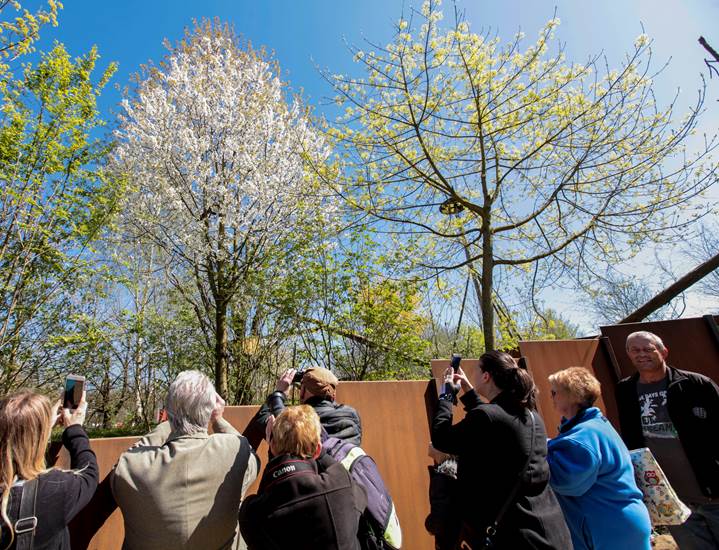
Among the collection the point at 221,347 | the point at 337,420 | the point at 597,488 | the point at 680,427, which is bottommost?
the point at 597,488

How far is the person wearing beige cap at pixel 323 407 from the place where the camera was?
2.20 metres

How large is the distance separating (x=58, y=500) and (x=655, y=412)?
3.57m

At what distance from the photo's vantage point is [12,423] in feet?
4.69

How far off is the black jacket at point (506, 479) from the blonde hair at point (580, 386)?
0.38 m

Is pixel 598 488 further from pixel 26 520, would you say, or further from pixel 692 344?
pixel 692 344

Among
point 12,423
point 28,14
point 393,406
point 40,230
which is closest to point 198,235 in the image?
point 40,230

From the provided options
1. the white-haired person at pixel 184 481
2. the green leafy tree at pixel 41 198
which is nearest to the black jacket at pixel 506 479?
the white-haired person at pixel 184 481

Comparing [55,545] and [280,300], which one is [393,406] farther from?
[280,300]

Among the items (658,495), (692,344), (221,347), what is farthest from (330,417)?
(221,347)

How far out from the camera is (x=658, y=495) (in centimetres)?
212

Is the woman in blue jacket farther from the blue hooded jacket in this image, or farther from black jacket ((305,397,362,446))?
black jacket ((305,397,362,446))

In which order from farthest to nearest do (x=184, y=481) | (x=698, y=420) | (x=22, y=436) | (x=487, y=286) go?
1. (x=487, y=286)
2. (x=698, y=420)
3. (x=184, y=481)
4. (x=22, y=436)

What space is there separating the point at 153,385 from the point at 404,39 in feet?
35.8

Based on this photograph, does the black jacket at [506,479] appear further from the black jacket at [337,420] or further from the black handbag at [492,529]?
the black jacket at [337,420]
